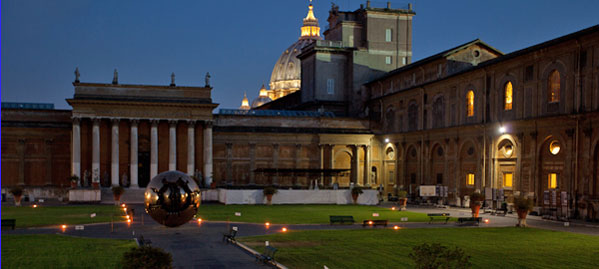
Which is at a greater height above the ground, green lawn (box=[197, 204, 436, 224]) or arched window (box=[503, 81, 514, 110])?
arched window (box=[503, 81, 514, 110])

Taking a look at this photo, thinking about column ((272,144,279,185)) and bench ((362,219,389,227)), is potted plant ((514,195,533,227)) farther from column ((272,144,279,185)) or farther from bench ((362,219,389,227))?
column ((272,144,279,185))

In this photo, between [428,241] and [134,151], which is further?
[134,151]

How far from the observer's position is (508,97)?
180 feet

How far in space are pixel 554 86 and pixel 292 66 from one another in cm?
10367

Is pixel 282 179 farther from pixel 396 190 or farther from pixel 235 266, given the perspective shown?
pixel 235 266

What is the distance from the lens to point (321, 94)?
86062mm

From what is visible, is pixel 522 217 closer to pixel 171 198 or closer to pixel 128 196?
pixel 171 198

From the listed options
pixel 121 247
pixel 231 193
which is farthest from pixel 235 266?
pixel 231 193

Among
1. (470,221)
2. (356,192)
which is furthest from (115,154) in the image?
(470,221)

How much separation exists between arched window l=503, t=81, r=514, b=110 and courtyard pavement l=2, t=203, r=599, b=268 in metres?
11.8

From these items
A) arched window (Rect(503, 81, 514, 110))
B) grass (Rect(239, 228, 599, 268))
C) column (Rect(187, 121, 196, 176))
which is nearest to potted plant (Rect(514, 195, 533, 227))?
grass (Rect(239, 228, 599, 268))

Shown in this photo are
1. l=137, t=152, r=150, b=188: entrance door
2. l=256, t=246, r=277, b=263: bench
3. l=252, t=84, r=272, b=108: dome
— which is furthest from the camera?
l=252, t=84, r=272, b=108: dome

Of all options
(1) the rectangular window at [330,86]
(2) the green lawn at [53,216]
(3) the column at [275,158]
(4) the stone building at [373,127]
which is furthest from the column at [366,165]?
(2) the green lawn at [53,216]

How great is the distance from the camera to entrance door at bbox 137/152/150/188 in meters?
73.6
